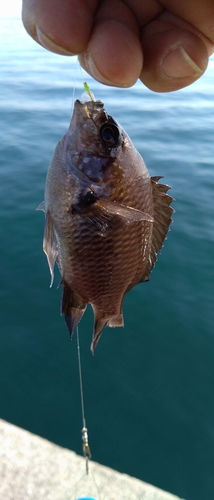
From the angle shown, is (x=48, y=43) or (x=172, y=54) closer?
(x=48, y=43)

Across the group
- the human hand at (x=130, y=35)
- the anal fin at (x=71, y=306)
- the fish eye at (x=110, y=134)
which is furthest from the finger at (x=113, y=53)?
the anal fin at (x=71, y=306)

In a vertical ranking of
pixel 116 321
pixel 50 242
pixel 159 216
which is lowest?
pixel 116 321

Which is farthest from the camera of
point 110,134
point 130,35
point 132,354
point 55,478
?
point 132,354

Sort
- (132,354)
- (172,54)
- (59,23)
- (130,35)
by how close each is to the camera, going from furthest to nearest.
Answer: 1. (132,354)
2. (172,54)
3. (130,35)
4. (59,23)

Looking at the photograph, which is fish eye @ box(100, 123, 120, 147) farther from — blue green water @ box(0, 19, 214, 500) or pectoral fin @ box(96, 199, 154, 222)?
blue green water @ box(0, 19, 214, 500)

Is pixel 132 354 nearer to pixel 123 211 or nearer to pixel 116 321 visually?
pixel 116 321

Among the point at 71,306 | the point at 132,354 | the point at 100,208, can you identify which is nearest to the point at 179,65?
the point at 100,208

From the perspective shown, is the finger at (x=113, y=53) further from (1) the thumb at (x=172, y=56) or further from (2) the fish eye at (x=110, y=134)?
(2) the fish eye at (x=110, y=134)

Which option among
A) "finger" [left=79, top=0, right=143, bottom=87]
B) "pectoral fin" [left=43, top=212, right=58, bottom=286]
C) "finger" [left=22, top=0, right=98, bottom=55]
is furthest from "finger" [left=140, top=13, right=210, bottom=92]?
"pectoral fin" [left=43, top=212, right=58, bottom=286]
